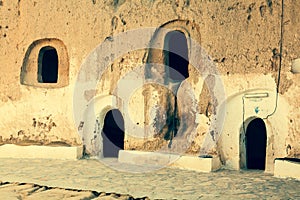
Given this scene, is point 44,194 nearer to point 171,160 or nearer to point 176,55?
point 171,160

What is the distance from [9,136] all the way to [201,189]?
266 inches

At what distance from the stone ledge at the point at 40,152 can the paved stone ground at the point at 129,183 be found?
718 mm

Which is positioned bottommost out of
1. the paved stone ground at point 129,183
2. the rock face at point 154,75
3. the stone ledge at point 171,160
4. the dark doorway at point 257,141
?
the paved stone ground at point 129,183

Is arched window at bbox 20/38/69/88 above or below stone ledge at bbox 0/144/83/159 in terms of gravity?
above

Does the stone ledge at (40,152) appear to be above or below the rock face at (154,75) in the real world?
below

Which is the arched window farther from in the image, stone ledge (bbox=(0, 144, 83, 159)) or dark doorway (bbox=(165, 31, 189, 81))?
dark doorway (bbox=(165, 31, 189, 81))

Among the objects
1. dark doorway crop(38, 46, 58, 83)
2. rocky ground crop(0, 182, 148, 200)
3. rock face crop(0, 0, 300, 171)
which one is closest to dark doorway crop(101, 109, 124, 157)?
rock face crop(0, 0, 300, 171)

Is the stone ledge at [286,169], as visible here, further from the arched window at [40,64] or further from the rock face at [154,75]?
the arched window at [40,64]

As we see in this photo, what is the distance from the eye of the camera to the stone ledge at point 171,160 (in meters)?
8.62

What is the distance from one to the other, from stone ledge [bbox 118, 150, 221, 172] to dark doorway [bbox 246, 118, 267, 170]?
2061 millimetres

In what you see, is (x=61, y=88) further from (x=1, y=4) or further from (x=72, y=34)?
(x=1, y=4)

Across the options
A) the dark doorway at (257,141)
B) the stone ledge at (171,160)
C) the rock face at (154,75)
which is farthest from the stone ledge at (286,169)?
the dark doorway at (257,141)

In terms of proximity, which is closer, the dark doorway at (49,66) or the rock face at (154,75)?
the rock face at (154,75)

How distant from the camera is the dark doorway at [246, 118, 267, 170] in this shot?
34.3 feet
